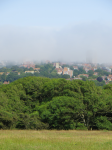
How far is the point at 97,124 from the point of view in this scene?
25094 mm

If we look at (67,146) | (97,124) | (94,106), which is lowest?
(97,124)

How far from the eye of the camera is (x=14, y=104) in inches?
1193

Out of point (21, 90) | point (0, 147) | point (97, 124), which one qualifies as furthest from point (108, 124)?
point (0, 147)

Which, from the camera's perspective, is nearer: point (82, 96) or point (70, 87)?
point (82, 96)

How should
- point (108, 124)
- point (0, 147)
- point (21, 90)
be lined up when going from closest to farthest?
point (0, 147) → point (108, 124) → point (21, 90)

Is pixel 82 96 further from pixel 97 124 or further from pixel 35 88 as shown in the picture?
pixel 35 88

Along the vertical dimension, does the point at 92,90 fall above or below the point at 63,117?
above

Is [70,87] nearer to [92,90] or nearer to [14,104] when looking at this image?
[92,90]

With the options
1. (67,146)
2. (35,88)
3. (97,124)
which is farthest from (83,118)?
(67,146)

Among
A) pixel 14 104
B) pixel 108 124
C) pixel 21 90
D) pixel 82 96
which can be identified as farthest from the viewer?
pixel 21 90

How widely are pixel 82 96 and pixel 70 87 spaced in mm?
3099

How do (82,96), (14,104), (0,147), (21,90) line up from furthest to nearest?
(21,90) → (14,104) → (82,96) → (0,147)

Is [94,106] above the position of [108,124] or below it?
above

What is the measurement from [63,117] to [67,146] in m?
15.9
